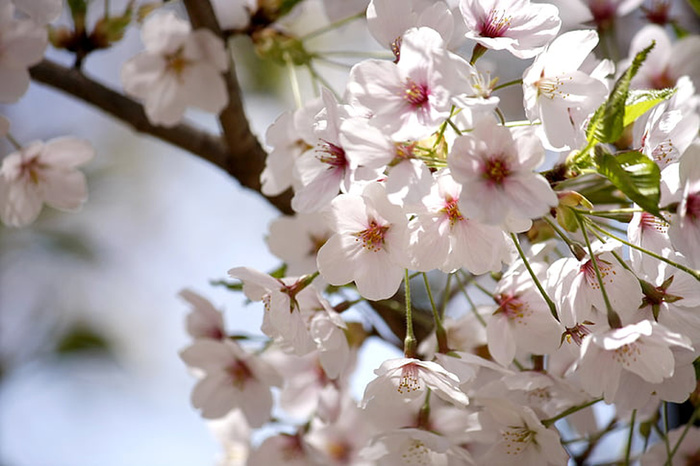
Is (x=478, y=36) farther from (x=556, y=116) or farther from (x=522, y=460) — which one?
(x=522, y=460)

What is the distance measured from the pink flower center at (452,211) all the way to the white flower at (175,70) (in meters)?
0.51

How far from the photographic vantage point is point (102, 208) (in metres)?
2.90

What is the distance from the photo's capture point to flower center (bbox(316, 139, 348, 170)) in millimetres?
654

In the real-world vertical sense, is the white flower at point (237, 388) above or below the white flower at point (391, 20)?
below

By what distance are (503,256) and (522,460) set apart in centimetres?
22

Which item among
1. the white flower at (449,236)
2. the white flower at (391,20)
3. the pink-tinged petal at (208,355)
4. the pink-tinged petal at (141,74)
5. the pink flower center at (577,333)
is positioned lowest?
the pink-tinged petal at (208,355)

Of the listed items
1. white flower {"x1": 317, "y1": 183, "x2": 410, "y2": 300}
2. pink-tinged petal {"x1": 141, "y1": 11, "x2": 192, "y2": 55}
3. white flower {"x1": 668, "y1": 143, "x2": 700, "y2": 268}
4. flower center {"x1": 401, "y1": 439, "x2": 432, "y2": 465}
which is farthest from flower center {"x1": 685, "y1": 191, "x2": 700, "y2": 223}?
pink-tinged petal {"x1": 141, "y1": 11, "x2": 192, "y2": 55}

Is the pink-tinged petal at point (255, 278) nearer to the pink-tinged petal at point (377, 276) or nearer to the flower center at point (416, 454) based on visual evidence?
the pink-tinged petal at point (377, 276)

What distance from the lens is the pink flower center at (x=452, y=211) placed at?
0.62 meters

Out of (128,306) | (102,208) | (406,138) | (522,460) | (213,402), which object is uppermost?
(406,138)

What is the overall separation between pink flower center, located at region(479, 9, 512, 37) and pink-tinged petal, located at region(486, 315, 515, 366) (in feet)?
0.85

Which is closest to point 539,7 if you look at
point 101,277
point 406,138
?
point 406,138

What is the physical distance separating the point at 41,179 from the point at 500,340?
623mm

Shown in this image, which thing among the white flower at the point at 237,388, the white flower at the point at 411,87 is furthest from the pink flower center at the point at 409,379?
the white flower at the point at 237,388
